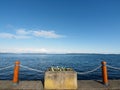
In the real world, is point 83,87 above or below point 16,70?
below

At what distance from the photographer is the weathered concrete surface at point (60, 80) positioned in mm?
7977

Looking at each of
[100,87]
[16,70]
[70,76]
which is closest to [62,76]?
[70,76]

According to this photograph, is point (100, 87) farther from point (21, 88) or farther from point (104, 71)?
point (21, 88)

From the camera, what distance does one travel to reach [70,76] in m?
8.02

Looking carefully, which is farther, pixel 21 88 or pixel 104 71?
pixel 104 71

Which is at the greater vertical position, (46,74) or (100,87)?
(46,74)

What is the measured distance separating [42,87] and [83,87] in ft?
8.02

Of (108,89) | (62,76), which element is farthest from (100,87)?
(62,76)

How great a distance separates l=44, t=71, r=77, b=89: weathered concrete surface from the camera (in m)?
7.98

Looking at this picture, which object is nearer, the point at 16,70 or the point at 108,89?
the point at 108,89

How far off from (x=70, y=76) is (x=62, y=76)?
0.47m

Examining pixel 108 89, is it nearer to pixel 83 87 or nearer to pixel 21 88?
pixel 83 87

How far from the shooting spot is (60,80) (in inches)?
314

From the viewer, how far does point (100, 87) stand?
26.8 feet
